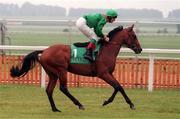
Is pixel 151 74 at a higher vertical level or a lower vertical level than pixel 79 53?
lower

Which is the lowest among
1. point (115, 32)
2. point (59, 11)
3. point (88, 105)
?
point (88, 105)

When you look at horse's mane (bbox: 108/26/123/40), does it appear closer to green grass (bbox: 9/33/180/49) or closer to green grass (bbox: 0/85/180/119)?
green grass (bbox: 0/85/180/119)

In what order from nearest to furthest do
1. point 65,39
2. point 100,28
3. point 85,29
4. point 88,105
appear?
point 100,28, point 85,29, point 88,105, point 65,39

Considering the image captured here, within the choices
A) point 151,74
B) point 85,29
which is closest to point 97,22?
point 85,29

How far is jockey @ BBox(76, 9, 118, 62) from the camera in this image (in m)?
10.6

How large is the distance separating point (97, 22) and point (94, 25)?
10 centimetres

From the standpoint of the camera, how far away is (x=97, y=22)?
10.8m

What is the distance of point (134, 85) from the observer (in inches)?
597

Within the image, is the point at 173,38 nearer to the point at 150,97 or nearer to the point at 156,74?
the point at 156,74

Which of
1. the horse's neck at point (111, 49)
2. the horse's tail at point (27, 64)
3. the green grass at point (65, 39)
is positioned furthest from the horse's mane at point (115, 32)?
the green grass at point (65, 39)

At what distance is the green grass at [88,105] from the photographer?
9844mm

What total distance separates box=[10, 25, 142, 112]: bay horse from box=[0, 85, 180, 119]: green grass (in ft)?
1.03

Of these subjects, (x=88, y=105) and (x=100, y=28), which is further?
(x=88, y=105)

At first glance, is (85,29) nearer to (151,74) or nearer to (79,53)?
(79,53)
